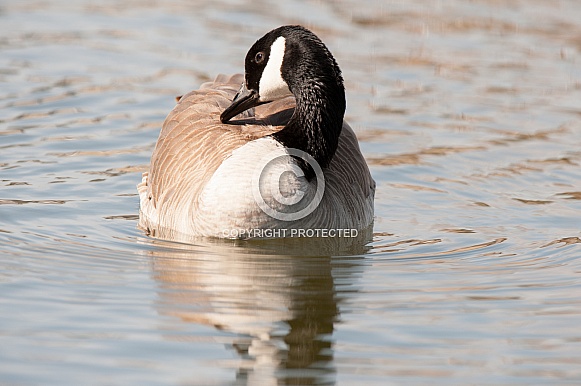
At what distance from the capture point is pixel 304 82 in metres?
9.80

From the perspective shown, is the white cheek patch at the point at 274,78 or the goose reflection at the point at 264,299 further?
the white cheek patch at the point at 274,78

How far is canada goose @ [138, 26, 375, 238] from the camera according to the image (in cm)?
952

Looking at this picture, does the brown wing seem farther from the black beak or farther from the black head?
the black head

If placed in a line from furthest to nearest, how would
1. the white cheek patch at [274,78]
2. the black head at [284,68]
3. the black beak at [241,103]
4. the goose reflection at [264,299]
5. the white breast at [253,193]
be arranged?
the black beak at [241,103] → the white cheek patch at [274,78] → the black head at [284,68] → the white breast at [253,193] → the goose reflection at [264,299]

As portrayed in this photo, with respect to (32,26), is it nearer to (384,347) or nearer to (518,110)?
(518,110)

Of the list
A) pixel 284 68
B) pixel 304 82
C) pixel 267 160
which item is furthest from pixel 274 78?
pixel 267 160

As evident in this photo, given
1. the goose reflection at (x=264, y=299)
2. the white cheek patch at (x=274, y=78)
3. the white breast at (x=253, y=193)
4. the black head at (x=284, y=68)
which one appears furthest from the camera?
the white cheek patch at (x=274, y=78)

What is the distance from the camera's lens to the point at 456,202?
11.7 meters

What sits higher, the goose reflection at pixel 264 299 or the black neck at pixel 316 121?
the black neck at pixel 316 121

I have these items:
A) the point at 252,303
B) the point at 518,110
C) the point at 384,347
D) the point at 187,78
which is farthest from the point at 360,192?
the point at 187,78

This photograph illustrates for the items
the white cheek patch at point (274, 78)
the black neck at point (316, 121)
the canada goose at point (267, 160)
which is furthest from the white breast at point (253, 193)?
the white cheek patch at point (274, 78)

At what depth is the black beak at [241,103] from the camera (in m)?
10.3

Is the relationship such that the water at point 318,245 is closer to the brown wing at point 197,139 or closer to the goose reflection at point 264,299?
the goose reflection at point 264,299

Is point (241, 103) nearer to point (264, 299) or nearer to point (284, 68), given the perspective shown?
point (284, 68)
